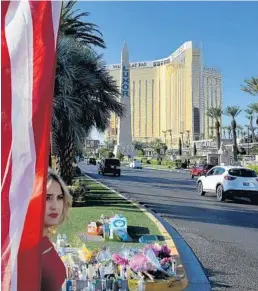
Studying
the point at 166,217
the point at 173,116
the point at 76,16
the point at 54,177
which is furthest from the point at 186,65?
A: the point at 54,177

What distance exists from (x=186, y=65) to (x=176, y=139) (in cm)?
2282

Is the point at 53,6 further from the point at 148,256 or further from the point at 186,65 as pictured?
the point at 186,65

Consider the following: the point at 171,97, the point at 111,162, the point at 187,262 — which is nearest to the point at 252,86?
the point at 111,162

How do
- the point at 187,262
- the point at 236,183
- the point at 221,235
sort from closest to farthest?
1. the point at 187,262
2. the point at 221,235
3. the point at 236,183

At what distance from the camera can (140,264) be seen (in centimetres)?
516

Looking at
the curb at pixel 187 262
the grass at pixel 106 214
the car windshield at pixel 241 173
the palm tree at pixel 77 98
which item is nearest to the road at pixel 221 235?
the curb at pixel 187 262

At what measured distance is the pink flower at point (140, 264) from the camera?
5.16 m

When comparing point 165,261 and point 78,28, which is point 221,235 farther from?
point 78,28

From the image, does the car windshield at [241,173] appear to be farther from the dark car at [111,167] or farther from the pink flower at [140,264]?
the dark car at [111,167]

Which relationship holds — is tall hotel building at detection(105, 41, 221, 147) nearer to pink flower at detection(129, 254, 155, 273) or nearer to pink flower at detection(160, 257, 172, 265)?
pink flower at detection(160, 257, 172, 265)

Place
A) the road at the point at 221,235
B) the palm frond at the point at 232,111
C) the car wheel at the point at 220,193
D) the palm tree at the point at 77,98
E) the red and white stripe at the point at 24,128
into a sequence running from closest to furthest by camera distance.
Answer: the red and white stripe at the point at 24,128, the road at the point at 221,235, the palm tree at the point at 77,98, the car wheel at the point at 220,193, the palm frond at the point at 232,111

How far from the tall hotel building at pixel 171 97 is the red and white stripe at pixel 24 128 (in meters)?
125

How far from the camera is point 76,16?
22.8 m

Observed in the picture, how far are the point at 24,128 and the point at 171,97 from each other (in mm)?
142140
